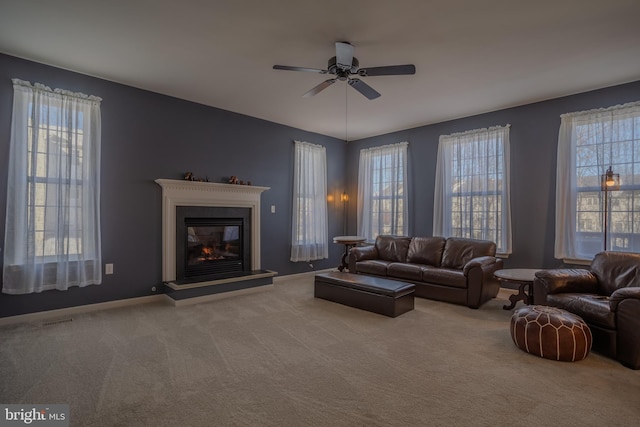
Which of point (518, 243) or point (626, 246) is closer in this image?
point (626, 246)

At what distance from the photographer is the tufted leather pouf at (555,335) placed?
102 inches

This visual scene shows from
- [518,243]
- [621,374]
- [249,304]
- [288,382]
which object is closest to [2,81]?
[249,304]

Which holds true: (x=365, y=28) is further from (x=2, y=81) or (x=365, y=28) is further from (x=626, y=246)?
(x=626, y=246)

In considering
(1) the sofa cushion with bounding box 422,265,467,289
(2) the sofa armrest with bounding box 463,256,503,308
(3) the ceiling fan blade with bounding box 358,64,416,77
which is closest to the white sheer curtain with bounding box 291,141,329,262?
(1) the sofa cushion with bounding box 422,265,467,289

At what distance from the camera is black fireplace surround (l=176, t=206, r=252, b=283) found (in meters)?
4.66

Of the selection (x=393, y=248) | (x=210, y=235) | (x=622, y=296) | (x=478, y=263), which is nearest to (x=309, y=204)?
(x=393, y=248)

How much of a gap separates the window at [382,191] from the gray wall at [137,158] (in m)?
2.33

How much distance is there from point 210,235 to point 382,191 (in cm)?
354

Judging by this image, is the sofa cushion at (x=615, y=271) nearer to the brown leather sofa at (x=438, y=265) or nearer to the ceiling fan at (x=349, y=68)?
the brown leather sofa at (x=438, y=265)

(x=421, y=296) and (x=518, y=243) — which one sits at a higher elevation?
(x=518, y=243)

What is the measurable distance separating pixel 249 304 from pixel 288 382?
214 cm

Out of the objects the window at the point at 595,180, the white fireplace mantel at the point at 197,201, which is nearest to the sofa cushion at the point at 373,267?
the white fireplace mantel at the point at 197,201

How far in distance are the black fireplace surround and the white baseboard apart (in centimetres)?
52

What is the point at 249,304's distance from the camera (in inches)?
169
